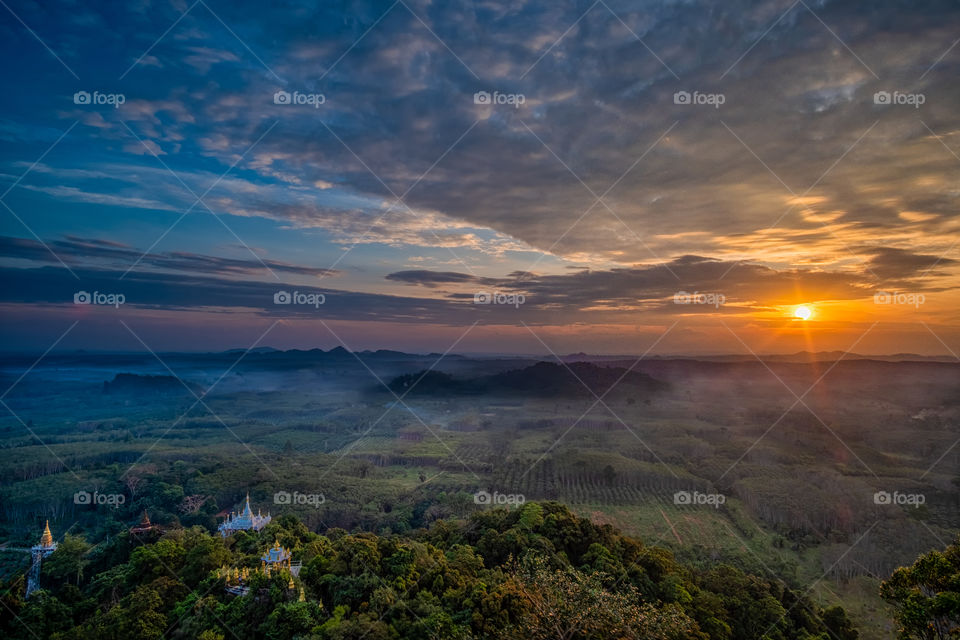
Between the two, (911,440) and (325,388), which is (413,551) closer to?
(911,440)

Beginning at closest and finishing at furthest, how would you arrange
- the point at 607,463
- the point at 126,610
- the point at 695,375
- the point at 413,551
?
the point at 126,610 < the point at 413,551 < the point at 607,463 < the point at 695,375

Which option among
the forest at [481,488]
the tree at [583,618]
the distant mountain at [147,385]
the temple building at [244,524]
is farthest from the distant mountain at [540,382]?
the tree at [583,618]

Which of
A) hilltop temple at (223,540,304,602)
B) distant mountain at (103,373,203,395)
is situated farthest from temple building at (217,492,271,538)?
distant mountain at (103,373,203,395)

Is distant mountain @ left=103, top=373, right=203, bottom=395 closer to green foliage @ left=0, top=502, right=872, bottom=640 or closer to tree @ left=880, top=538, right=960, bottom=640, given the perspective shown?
green foliage @ left=0, top=502, right=872, bottom=640

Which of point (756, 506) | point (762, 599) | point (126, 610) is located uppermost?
point (126, 610)

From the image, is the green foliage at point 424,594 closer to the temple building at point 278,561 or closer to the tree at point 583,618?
the tree at point 583,618

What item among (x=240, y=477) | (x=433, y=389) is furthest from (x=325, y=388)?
(x=240, y=477)
